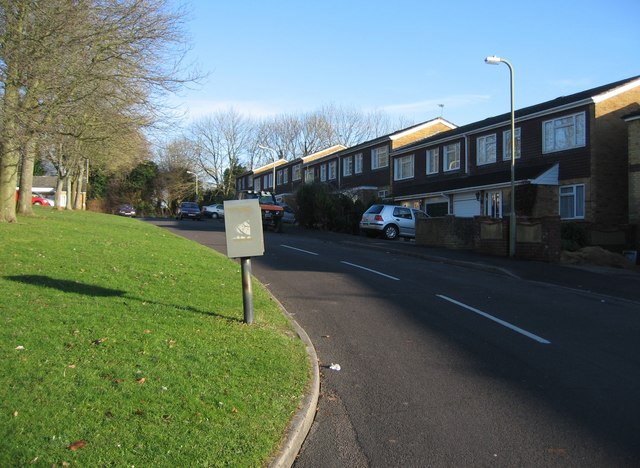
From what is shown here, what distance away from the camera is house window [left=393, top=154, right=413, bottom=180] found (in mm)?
38825

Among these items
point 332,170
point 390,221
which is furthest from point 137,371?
point 332,170

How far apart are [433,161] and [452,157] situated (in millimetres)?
2137

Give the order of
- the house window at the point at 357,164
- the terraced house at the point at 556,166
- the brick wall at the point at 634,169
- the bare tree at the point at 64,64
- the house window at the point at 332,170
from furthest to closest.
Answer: the house window at the point at 332,170, the house window at the point at 357,164, the terraced house at the point at 556,166, the brick wall at the point at 634,169, the bare tree at the point at 64,64

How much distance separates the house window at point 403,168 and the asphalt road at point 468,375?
26.9 metres

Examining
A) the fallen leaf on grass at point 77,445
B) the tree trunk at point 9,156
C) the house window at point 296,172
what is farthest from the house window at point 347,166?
the fallen leaf on grass at point 77,445

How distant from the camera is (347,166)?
158 ft

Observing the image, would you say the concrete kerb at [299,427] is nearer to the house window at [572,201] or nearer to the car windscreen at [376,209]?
the house window at [572,201]

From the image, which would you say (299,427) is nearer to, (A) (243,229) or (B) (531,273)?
(A) (243,229)

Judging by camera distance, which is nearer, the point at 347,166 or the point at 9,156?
the point at 9,156

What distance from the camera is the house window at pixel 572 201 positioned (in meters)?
25.7

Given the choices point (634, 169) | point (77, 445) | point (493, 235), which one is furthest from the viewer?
point (634, 169)

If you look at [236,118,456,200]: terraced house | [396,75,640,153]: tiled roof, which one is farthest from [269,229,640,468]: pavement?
[236,118,456,200]: terraced house

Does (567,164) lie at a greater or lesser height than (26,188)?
greater

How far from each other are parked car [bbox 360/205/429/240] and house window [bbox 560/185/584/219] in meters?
6.48
